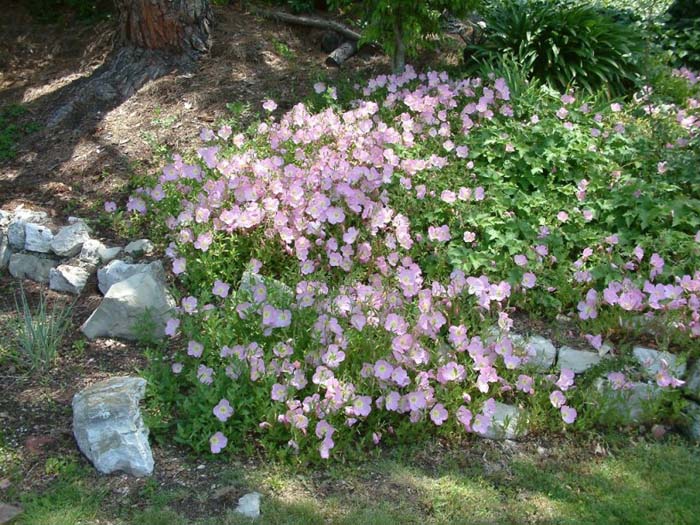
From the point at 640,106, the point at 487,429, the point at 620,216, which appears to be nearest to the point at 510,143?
the point at 620,216

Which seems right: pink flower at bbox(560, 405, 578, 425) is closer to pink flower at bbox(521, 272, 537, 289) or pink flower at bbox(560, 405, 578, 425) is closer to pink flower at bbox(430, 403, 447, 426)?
pink flower at bbox(430, 403, 447, 426)

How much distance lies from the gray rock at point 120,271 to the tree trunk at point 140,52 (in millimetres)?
2310

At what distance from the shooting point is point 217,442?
3527mm

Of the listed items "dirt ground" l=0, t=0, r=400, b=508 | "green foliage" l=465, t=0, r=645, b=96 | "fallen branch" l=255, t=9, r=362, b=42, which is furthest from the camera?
"fallen branch" l=255, t=9, r=362, b=42

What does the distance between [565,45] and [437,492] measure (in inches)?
179

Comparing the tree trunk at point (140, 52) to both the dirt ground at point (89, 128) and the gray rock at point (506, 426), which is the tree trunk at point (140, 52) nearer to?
the dirt ground at point (89, 128)

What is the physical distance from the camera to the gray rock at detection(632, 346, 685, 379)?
3.97 metres

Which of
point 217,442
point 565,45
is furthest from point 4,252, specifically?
point 565,45

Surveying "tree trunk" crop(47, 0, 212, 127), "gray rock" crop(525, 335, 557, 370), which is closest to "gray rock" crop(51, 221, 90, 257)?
"tree trunk" crop(47, 0, 212, 127)

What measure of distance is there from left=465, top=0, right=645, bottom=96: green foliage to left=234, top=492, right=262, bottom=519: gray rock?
14.4ft

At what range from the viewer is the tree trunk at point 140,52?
6770 millimetres

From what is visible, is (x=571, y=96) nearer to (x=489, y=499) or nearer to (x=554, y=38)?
(x=554, y=38)

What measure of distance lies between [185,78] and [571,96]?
339 cm

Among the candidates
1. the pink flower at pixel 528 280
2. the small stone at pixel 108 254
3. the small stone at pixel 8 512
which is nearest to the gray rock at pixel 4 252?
the small stone at pixel 108 254
